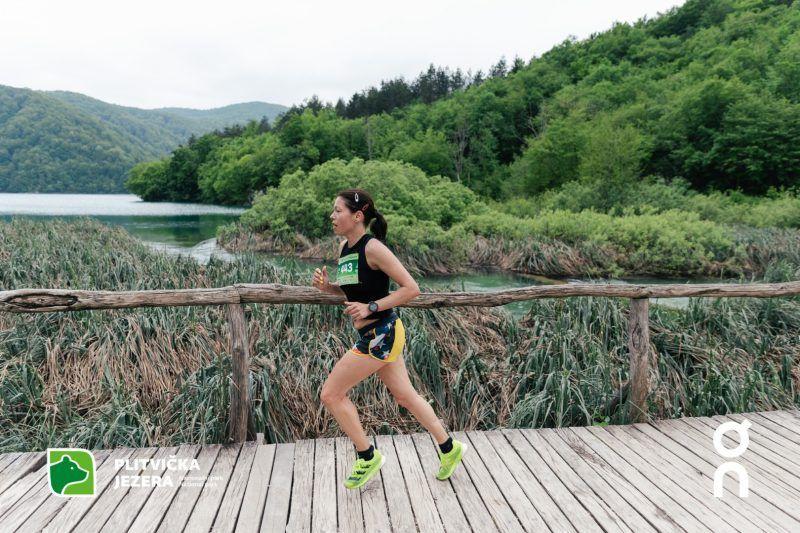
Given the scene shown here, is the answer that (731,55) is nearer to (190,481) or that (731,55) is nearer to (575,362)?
(575,362)

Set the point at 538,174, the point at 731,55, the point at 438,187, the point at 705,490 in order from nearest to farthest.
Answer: the point at 705,490, the point at 438,187, the point at 538,174, the point at 731,55

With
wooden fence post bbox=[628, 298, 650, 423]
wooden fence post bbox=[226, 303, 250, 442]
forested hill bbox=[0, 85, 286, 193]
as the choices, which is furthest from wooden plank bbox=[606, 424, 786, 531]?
forested hill bbox=[0, 85, 286, 193]

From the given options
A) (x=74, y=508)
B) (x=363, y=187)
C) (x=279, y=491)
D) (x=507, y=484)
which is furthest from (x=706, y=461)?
(x=363, y=187)

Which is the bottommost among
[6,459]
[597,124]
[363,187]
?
[6,459]

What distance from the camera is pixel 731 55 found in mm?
36188

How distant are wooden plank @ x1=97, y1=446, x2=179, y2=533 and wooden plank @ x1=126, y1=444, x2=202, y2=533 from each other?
2 cm

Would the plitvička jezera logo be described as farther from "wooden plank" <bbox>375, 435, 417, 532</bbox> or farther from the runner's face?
the runner's face

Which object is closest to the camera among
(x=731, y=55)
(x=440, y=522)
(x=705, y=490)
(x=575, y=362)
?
(x=440, y=522)

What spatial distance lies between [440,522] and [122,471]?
1857 mm

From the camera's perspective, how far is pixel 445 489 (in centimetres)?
266

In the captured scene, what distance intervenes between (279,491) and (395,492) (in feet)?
2.00

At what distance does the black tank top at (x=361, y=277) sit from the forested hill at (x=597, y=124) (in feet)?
70.8

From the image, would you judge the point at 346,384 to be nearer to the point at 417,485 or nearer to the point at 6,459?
the point at 417,485

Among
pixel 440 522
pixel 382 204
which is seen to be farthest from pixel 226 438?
pixel 382 204
